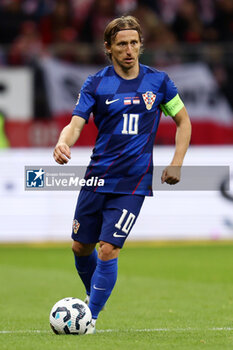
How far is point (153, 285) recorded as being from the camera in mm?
9242

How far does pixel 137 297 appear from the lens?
8.32 metres

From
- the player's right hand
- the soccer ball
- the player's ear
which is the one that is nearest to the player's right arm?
the player's right hand

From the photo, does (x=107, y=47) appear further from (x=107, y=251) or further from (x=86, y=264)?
(x=86, y=264)

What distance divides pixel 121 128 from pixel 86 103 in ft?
0.99

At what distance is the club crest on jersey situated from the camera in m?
6.05

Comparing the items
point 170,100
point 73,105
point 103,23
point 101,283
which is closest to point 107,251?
point 101,283

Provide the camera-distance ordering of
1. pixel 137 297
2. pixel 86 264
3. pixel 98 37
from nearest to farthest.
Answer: pixel 86 264 < pixel 137 297 < pixel 98 37

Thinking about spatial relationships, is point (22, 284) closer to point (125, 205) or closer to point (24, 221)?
point (125, 205)

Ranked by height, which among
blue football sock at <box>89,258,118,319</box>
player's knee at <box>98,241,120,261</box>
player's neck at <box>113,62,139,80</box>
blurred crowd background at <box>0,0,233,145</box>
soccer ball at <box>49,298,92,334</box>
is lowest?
blurred crowd background at <box>0,0,233,145</box>

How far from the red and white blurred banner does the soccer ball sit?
26.4 ft

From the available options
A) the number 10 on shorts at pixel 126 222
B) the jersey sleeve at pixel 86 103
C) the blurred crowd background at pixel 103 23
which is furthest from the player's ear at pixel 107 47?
the blurred crowd background at pixel 103 23

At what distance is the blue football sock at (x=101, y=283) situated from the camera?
5.89 m

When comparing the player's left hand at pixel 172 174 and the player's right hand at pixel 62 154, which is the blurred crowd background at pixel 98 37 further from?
the player's right hand at pixel 62 154

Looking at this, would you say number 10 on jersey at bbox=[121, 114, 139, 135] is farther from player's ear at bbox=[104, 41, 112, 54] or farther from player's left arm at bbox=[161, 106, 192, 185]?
player's ear at bbox=[104, 41, 112, 54]
